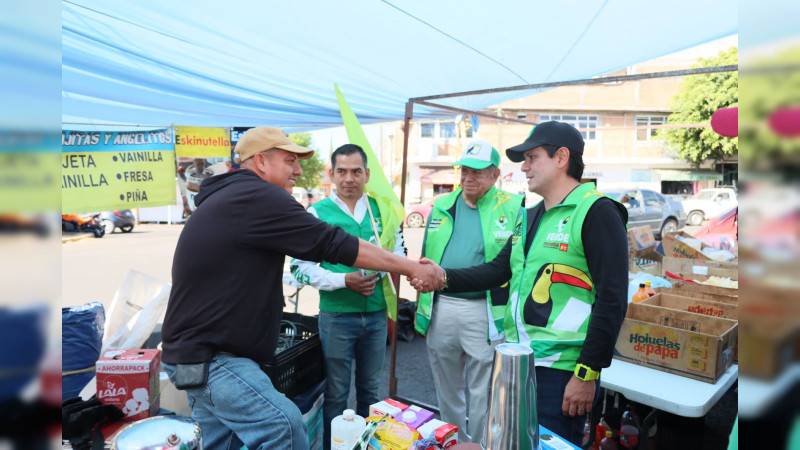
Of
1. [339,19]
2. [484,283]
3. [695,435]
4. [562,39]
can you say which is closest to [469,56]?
[562,39]

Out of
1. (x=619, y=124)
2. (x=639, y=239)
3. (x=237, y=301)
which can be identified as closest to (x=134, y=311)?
(x=237, y=301)

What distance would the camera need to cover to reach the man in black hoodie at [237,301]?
76.9 inches

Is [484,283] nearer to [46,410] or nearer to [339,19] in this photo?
[339,19]

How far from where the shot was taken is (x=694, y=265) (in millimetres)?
4973

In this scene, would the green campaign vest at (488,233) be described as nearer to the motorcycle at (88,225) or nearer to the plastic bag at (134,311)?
the plastic bag at (134,311)

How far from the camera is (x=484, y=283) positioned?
2938 mm

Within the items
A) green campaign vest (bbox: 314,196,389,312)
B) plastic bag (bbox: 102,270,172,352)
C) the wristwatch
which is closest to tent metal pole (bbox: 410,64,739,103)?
green campaign vest (bbox: 314,196,389,312)

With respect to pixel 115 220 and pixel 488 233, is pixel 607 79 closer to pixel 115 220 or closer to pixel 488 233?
pixel 488 233

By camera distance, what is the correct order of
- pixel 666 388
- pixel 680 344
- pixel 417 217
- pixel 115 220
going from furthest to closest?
pixel 417 217 < pixel 115 220 < pixel 680 344 < pixel 666 388

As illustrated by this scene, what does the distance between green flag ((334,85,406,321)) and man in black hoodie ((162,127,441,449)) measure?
1306mm

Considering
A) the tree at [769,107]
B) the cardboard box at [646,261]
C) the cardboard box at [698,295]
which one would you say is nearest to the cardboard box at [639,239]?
the cardboard box at [646,261]

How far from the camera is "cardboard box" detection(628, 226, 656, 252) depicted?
214 inches

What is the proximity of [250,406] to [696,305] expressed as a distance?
10.4 ft

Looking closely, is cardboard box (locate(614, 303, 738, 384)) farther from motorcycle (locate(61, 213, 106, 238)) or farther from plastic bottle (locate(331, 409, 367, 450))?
motorcycle (locate(61, 213, 106, 238))
